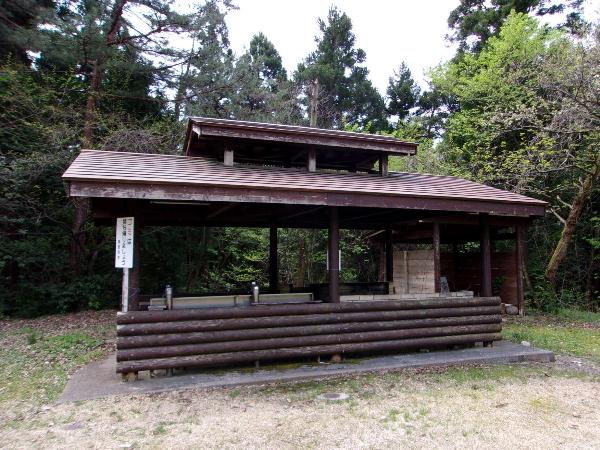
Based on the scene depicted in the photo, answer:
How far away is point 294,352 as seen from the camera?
5.58 metres

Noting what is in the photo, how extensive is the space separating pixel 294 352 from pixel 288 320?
43 centimetres

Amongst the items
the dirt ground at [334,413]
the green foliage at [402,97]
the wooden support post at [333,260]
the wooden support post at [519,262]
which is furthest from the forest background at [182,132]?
the green foliage at [402,97]

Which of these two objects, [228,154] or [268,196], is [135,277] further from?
[228,154]

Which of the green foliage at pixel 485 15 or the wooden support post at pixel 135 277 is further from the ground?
the green foliage at pixel 485 15

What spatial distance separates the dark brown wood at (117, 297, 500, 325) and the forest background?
15.2 feet

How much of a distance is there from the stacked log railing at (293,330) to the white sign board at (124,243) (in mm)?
662

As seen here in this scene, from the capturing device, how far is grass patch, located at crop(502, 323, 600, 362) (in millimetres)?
6970

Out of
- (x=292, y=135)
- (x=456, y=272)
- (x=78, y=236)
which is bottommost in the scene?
(x=456, y=272)

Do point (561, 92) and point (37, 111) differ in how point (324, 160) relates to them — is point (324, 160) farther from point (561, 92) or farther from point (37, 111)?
point (37, 111)

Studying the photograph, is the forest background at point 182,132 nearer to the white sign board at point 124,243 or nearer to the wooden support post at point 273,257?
the wooden support post at point 273,257

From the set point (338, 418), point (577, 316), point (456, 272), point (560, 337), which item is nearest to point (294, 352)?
point (338, 418)

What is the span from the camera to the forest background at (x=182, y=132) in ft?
34.8

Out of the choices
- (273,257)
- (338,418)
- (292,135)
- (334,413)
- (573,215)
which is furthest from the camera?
(573,215)

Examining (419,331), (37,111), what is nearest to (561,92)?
(419,331)
